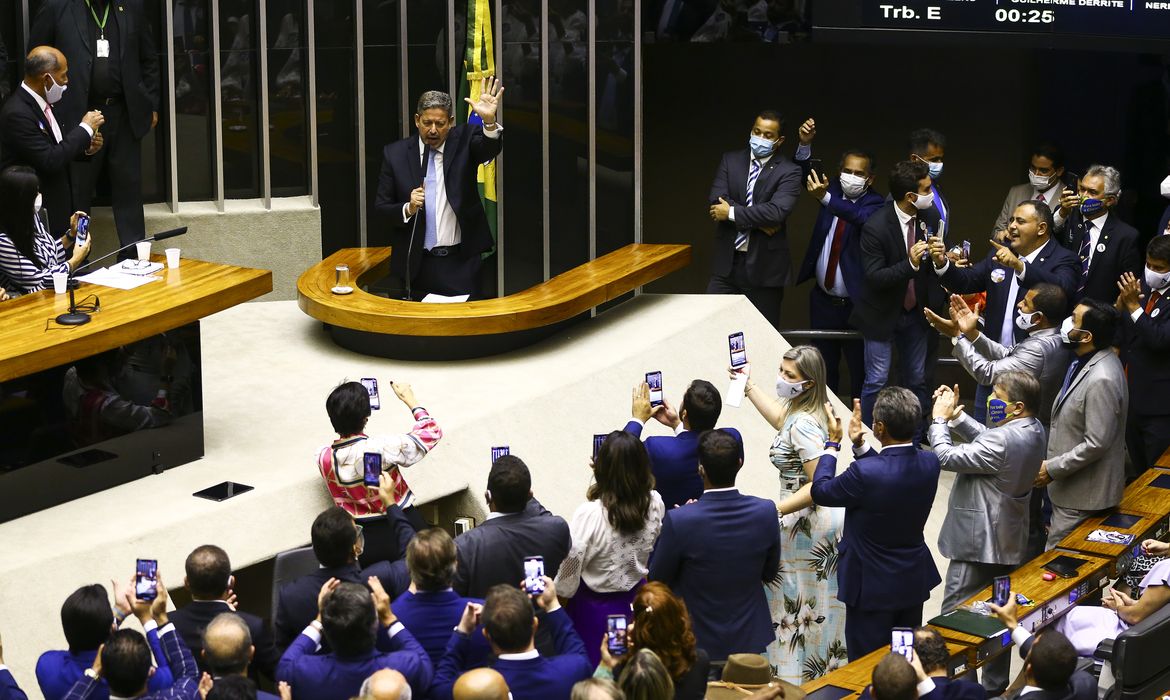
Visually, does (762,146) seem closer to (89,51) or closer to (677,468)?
(677,468)

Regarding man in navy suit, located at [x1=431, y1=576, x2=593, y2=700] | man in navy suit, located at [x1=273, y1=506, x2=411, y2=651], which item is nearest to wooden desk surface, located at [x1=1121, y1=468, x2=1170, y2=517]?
man in navy suit, located at [x1=431, y1=576, x2=593, y2=700]

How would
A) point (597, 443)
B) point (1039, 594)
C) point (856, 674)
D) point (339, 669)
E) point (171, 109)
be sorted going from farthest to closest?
point (171, 109) → point (1039, 594) → point (597, 443) → point (856, 674) → point (339, 669)

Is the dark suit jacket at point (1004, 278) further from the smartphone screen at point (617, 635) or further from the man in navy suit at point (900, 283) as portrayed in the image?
the smartphone screen at point (617, 635)

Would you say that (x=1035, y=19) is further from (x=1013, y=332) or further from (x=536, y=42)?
(x=536, y=42)

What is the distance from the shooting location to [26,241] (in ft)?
22.5

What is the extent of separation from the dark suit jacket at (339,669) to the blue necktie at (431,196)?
13.6 ft

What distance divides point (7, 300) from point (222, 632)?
2942mm

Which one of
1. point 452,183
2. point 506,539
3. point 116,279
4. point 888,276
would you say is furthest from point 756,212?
point 506,539

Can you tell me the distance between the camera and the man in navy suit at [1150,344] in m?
7.46

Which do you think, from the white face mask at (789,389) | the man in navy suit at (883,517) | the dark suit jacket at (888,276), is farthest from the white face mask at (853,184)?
the man in navy suit at (883,517)

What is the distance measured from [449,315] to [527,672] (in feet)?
12.6

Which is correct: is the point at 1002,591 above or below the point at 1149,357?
below

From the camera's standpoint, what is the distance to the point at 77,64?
831 cm

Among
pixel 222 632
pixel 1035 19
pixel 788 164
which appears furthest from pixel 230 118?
pixel 222 632
